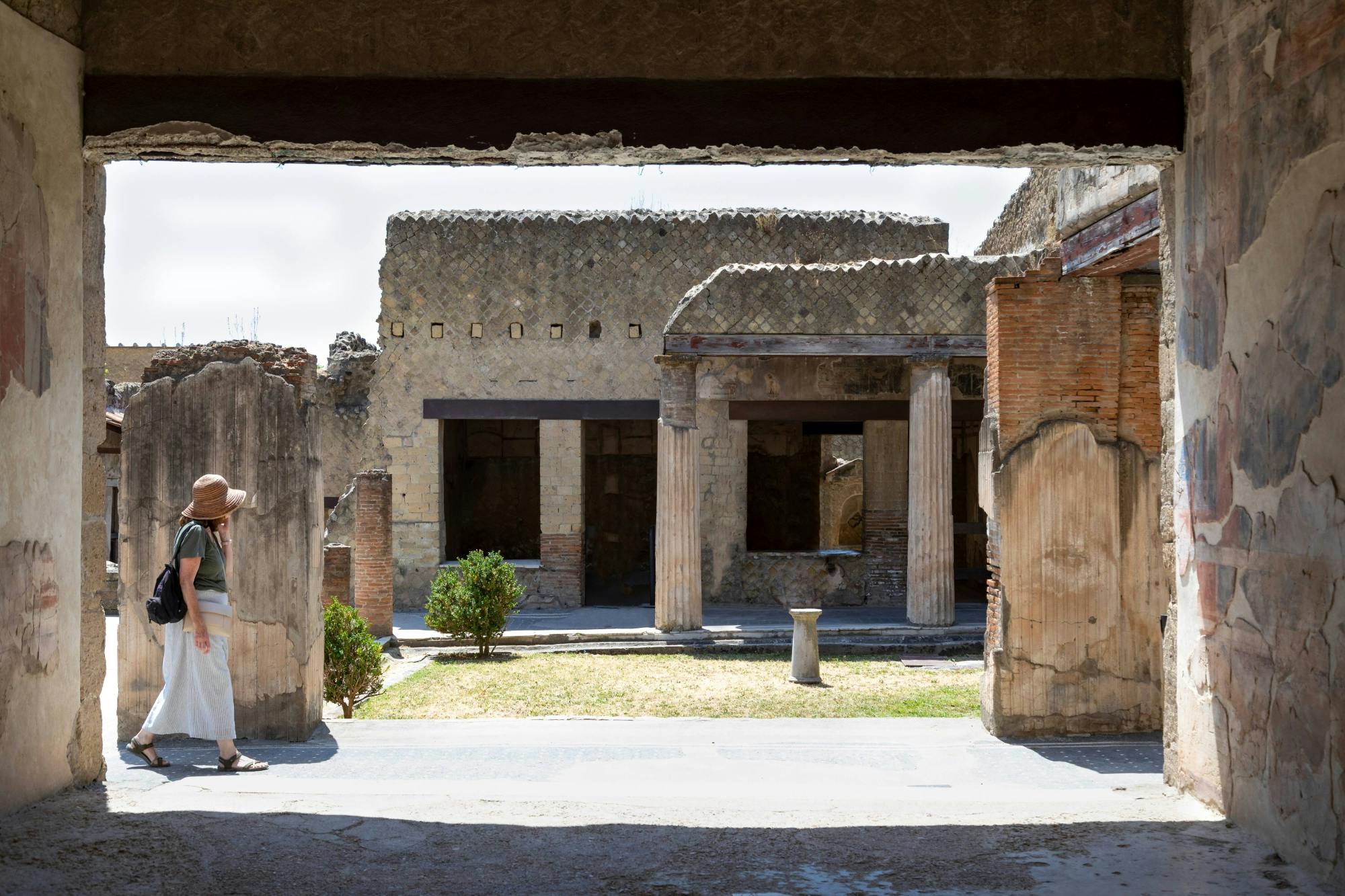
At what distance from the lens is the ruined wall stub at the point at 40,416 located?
3.62m

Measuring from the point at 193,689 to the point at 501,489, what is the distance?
1658 cm

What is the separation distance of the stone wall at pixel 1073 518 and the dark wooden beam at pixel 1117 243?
43 centimetres

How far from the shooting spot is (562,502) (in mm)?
17703

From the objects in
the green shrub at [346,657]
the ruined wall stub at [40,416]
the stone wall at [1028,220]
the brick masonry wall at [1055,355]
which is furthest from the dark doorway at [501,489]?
the ruined wall stub at [40,416]

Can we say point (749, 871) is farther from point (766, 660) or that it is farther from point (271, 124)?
point (766, 660)

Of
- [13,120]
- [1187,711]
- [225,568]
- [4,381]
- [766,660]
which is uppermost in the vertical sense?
[13,120]

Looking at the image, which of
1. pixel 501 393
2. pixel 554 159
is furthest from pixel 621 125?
pixel 501 393

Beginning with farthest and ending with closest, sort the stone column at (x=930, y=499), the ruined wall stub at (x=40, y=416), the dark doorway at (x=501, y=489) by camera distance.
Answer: the dark doorway at (x=501, y=489) < the stone column at (x=930, y=499) < the ruined wall stub at (x=40, y=416)

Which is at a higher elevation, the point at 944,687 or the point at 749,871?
the point at 749,871

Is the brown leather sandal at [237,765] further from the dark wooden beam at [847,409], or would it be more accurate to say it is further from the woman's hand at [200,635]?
the dark wooden beam at [847,409]

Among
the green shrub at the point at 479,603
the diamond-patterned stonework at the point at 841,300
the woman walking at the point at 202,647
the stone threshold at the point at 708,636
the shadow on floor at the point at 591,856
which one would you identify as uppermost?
the diamond-patterned stonework at the point at 841,300

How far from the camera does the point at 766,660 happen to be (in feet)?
42.2

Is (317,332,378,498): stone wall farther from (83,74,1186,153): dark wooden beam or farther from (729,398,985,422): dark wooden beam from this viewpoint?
(83,74,1186,153): dark wooden beam

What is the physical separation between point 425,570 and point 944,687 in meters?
9.05
